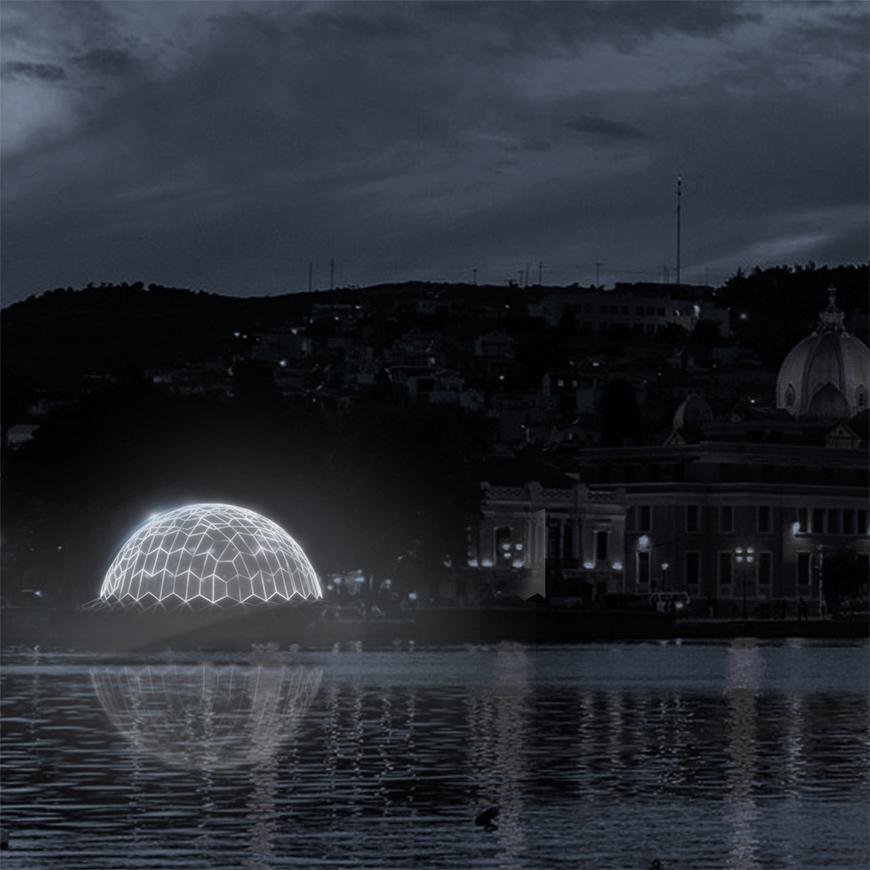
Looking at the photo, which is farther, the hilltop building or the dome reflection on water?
the hilltop building

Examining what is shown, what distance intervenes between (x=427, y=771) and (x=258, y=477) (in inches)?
3520

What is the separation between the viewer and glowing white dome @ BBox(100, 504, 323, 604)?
118 meters

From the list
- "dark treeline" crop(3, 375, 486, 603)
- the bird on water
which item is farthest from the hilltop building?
the bird on water

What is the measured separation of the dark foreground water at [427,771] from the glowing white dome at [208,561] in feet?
90.9

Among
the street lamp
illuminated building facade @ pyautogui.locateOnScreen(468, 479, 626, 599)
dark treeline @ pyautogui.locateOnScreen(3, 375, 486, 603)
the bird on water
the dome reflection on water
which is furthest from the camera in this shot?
the street lamp

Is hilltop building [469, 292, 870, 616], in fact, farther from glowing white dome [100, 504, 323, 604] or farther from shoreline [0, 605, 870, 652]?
glowing white dome [100, 504, 323, 604]

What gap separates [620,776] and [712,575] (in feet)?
451

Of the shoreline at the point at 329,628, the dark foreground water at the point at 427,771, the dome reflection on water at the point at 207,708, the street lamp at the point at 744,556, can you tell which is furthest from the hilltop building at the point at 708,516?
the dark foreground water at the point at 427,771

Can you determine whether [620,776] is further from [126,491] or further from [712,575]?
[712,575]

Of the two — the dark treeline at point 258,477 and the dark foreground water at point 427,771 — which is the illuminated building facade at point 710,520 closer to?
the dark treeline at point 258,477

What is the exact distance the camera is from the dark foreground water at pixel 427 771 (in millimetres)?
41938

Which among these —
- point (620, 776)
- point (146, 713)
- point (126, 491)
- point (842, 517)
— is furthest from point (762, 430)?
point (620, 776)

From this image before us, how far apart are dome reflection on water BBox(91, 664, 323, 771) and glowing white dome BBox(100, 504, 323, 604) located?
20.1 m

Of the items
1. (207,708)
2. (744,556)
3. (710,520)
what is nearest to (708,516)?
(710,520)
